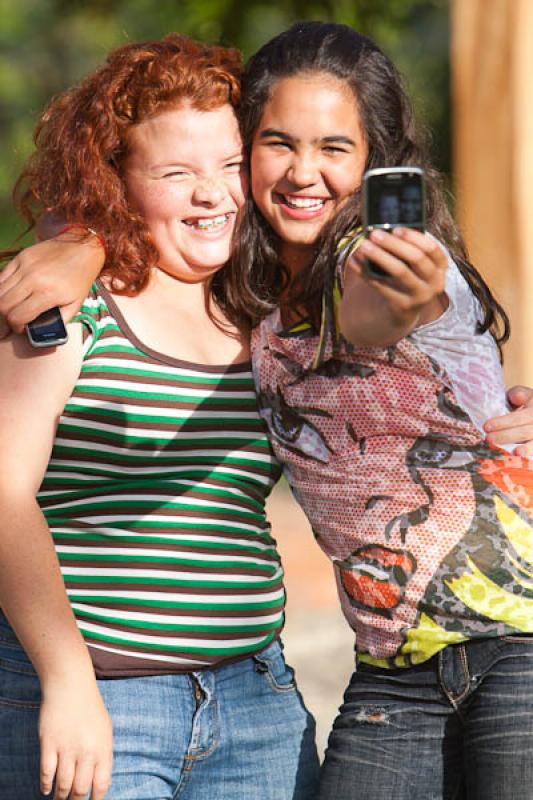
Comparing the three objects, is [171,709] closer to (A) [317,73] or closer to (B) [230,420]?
(B) [230,420]

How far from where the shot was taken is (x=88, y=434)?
2.31 metres

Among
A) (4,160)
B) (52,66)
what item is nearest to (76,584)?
(4,160)

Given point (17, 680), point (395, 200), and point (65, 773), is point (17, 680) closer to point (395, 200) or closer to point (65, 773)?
point (65, 773)

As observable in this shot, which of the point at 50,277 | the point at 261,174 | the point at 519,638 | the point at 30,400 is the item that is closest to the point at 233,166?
the point at 261,174

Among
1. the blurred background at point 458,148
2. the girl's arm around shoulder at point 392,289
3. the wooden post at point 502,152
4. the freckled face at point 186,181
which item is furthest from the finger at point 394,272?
the wooden post at point 502,152

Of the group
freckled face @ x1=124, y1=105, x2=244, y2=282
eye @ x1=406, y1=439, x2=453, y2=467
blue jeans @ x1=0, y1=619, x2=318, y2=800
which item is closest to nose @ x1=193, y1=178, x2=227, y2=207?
freckled face @ x1=124, y1=105, x2=244, y2=282

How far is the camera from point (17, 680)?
7.66 feet

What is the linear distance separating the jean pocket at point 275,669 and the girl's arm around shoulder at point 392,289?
2.32 ft

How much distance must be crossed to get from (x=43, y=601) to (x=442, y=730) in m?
0.76

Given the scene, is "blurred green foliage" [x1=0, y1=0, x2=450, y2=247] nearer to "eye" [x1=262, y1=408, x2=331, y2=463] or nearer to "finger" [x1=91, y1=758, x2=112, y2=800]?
"eye" [x1=262, y1=408, x2=331, y2=463]

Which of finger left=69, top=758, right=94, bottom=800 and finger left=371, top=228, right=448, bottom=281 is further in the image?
finger left=69, top=758, right=94, bottom=800

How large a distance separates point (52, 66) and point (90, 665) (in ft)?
42.1

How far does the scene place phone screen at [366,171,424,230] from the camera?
73.6 inches

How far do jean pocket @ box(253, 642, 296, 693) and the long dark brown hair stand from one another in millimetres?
670
